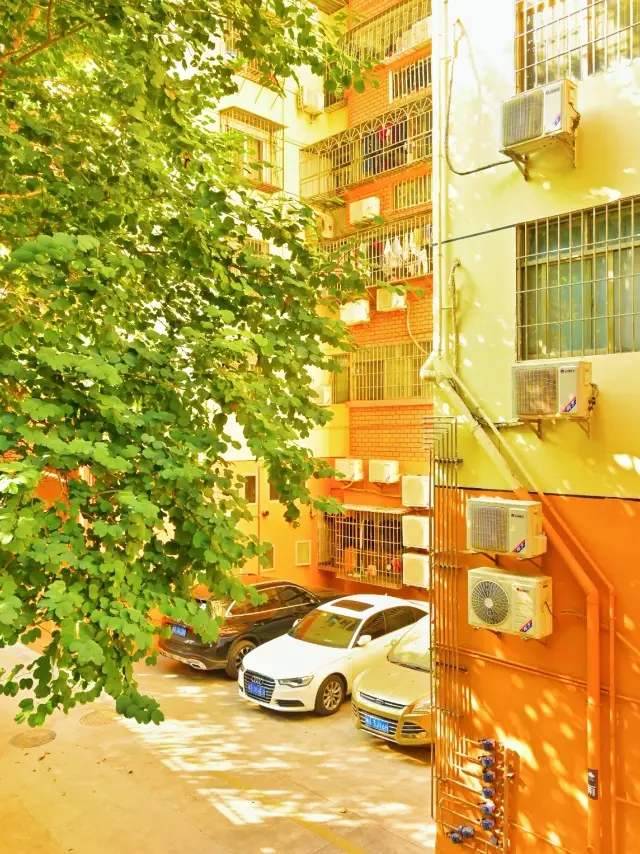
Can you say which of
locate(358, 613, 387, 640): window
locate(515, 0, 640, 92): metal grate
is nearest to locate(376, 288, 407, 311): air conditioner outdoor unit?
locate(358, 613, 387, 640): window

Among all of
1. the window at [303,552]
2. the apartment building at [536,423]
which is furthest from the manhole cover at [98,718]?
the window at [303,552]

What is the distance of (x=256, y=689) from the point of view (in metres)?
10.7

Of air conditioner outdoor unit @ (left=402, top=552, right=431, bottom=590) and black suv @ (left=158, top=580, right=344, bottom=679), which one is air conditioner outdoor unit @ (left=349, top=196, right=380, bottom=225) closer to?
air conditioner outdoor unit @ (left=402, top=552, right=431, bottom=590)

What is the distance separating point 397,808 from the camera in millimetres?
7754

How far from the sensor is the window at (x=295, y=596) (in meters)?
13.4

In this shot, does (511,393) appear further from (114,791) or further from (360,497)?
(360,497)

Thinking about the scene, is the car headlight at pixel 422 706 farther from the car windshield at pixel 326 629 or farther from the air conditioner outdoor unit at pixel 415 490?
the air conditioner outdoor unit at pixel 415 490

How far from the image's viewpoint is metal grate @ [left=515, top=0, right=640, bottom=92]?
4887mm

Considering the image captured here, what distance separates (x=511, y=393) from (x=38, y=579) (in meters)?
3.60

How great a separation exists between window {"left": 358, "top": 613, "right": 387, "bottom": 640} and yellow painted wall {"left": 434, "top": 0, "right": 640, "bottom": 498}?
6.59 meters

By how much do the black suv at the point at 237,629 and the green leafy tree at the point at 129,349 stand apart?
6.75 meters

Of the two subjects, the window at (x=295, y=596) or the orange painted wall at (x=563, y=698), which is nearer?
the orange painted wall at (x=563, y=698)

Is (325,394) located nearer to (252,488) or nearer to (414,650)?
(252,488)

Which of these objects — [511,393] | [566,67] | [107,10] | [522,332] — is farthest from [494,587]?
[107,10]
